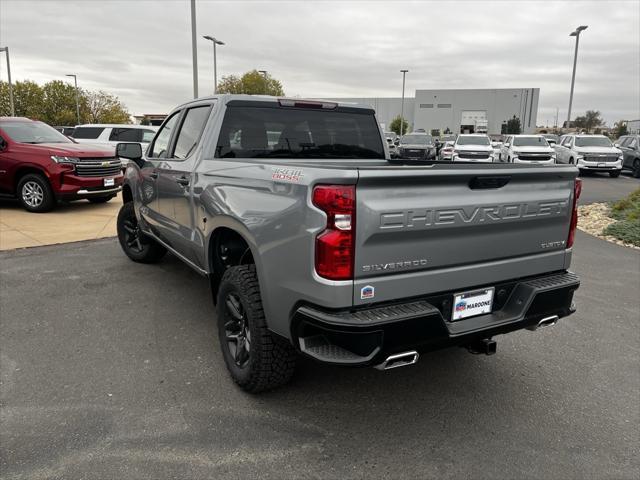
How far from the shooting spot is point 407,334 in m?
2.52

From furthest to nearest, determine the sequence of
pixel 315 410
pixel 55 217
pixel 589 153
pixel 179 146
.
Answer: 1. pixel 589 153
2. pixel 55 217
3. pixel 179 146
4. pixel 315 410

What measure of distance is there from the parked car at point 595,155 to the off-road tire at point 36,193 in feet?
61.9

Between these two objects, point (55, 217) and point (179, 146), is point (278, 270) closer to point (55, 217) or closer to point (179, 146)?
point (179, 146)

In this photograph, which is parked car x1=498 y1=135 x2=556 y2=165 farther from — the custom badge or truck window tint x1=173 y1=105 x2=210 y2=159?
the custom badge

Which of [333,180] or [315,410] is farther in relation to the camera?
[315,410]

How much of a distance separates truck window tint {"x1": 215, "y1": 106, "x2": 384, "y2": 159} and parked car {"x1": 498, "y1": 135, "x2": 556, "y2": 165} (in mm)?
17892

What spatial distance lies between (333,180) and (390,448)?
153cm

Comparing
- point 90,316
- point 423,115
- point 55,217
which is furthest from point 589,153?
point 423,115

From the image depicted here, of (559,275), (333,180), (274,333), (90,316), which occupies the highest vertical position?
(333,180)

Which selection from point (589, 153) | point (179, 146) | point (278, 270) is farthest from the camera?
point (589, 153)

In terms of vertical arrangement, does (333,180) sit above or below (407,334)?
above

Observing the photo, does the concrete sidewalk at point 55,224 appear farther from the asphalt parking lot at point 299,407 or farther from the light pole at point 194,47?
the light pole at point 194,47

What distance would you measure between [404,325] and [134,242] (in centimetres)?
496

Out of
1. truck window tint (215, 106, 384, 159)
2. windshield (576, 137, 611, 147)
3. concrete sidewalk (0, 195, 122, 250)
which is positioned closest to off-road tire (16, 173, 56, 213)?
concrete sidewalk (0, 195, 122, 250)
